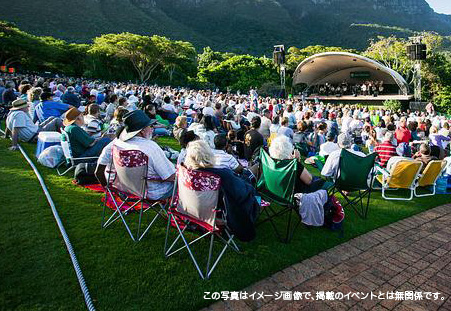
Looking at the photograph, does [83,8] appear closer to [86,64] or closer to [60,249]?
[86,64]

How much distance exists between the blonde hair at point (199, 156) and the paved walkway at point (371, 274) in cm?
123

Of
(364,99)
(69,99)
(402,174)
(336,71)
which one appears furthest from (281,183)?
(336,71)

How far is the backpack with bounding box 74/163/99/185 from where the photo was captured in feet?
16.3

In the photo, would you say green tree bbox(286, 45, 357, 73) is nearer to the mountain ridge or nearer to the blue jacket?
the mountain ridge

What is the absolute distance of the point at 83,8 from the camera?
67125mm

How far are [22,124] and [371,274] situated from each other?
23.2 ft

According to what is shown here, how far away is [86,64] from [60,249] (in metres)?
43.8

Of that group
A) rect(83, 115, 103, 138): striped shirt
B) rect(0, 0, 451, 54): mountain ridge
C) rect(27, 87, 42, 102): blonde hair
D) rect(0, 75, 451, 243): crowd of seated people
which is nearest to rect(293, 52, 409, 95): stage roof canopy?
rect(0, 75, 451, 243): crowd of seated people

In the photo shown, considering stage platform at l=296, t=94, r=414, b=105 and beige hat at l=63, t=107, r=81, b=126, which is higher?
stage platform at l=296, t=94, r=414, b=105

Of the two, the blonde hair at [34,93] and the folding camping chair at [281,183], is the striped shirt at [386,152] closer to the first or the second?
the folding camping chair at [281,183]

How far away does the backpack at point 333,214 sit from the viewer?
4109mm

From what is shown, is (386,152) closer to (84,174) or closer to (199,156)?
(199,156)

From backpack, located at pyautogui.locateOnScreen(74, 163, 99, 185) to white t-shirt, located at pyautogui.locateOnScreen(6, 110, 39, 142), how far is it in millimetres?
2682

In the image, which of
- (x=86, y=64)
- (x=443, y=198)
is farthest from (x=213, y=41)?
(x=443, y=198)
